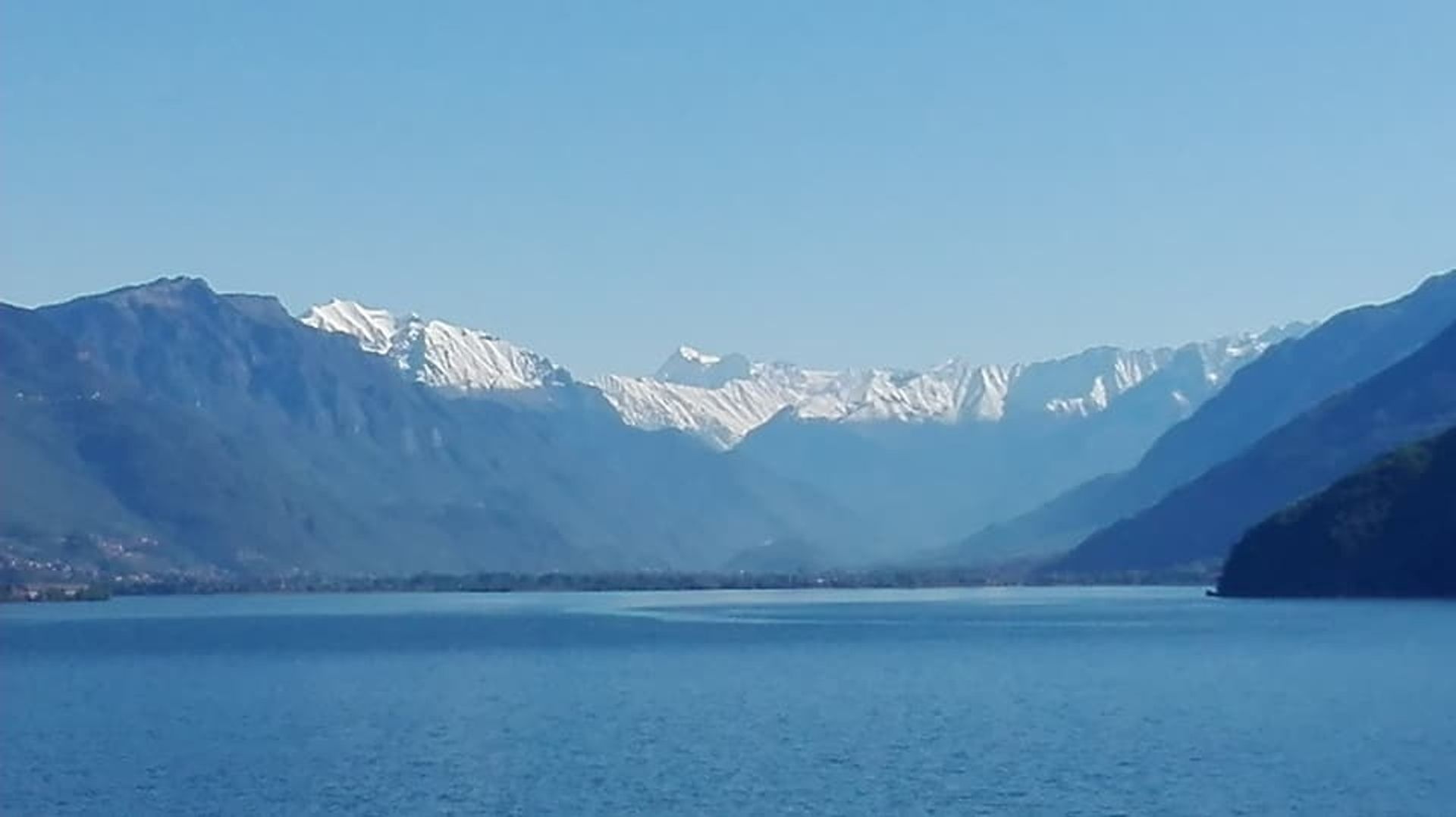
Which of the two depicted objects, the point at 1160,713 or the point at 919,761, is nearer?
the point at 919,761

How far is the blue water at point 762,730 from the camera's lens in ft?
259

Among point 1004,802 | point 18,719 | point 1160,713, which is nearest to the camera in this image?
point 1004,802

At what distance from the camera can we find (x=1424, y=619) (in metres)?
171

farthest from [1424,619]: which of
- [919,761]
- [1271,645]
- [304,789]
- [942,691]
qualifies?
[304,789]

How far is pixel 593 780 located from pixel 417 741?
16296 mm

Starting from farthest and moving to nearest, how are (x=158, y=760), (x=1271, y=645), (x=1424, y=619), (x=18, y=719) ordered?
(x=1424, y=619) < (x=1271, y=645) < (x=18, y=719) < (x=158, y=760)

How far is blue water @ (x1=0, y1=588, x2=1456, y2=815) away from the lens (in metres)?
78.9

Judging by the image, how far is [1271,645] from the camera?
149500mm

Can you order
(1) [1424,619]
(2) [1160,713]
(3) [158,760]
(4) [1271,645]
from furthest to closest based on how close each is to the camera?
(1) [1424,619] < (4) [1271,645] < (2) [1160,713] < (3) [158,760]

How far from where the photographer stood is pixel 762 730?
9975 centimetres

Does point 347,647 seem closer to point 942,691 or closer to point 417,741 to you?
point 942,691

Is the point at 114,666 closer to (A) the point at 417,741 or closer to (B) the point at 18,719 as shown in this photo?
(B) the point at 18,719

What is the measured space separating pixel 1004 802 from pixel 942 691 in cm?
4250

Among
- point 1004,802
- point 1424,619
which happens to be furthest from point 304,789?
point 1424,619
